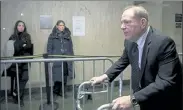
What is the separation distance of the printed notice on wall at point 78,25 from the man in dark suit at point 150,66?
3.07m

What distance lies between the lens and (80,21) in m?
4.94

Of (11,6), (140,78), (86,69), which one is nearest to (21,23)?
(11,6)

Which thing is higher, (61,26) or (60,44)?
(61,26)

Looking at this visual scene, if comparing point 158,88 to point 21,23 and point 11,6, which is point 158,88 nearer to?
point 21,23

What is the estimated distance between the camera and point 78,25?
4.95m

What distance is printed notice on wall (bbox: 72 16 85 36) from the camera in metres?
4.91

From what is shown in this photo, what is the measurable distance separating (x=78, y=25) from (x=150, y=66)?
3351mm

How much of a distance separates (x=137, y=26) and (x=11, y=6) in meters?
3.48

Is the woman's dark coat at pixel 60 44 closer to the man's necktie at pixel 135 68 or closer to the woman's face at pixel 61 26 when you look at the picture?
the woman's face at pixel 61 26

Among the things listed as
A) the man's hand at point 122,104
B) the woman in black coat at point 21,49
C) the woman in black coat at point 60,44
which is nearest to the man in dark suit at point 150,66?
the man's hand at point 122,104

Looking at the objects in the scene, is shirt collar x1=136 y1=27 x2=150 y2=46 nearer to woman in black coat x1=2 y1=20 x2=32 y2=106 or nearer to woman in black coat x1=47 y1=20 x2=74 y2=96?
woman in black coat x1=2 y1=20 x2=32 y2=106

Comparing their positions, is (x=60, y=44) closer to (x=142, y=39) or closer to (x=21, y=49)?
(x=21, y=49)

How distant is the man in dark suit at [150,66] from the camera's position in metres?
1.57

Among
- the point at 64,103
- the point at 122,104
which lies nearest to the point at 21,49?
the point at 64,103
